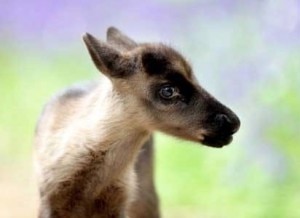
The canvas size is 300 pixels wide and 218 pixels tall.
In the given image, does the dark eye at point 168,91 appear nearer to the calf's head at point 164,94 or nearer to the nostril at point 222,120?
the calf's head at point 164,94

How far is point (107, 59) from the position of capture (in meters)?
2.26

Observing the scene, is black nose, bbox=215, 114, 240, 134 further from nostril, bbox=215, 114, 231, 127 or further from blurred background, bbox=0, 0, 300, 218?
blurred background, bbox=0, 0, 300, 218

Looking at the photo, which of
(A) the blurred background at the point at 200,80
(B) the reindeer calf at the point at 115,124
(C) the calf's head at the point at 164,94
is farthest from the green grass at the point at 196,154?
(C) the calf's head at the point at 164,94

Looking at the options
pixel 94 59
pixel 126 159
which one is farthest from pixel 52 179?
pixel 94 59

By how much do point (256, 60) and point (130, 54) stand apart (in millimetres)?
763

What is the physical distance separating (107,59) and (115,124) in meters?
0.18

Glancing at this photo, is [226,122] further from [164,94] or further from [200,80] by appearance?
[200,80]

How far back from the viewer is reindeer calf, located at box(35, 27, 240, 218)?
226 cm

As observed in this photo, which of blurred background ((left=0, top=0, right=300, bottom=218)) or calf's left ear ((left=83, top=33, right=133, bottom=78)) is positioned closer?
calf's left ear ((left=83, top=33, right=133, bottom=78))

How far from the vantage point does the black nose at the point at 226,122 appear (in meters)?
2.22

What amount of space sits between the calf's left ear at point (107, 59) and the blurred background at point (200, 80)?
67cm

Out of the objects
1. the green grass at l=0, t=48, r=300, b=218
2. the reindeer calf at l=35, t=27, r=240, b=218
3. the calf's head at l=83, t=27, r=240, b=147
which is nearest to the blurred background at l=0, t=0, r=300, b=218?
the green grass at l=0, t=48, r=300, b=218

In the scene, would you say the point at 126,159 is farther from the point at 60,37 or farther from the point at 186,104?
the point at 60,37

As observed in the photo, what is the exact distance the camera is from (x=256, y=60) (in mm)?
2973
